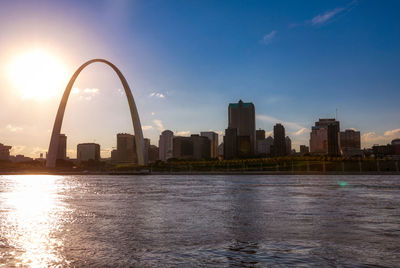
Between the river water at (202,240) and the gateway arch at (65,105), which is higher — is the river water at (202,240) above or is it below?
below

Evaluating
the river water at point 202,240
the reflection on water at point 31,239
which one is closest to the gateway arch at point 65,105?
the reflection on water at point 31,239

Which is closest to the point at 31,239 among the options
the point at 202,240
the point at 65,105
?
the point at 202,240

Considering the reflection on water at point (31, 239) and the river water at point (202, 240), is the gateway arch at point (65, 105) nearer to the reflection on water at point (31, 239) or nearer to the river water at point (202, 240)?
the reflection on water at point (31, 239)

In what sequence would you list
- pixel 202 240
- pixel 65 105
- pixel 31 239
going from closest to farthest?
pixel 202 240 → pixel 31 239 → pixel 65 105

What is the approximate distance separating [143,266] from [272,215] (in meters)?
8.82

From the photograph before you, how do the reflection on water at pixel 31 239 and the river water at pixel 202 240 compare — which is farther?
the reflection on water at pixel 31 239

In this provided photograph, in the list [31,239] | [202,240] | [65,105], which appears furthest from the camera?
[65,105]

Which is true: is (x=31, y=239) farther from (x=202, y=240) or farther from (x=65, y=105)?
(x=65, y=105)

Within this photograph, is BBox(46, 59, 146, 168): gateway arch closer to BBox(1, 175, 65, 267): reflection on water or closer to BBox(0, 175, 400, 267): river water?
BBox(1, 175, 65, 267): reflection on water

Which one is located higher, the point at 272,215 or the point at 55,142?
the point at 55,142

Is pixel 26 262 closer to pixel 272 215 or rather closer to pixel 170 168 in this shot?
pixel 272 215

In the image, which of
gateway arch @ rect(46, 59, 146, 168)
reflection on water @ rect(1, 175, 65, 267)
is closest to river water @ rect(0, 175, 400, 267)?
reflection on water @ rect(1, 175, 65, 267)

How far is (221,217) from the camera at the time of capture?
1425 centimetres

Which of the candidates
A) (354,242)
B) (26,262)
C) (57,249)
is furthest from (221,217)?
(26,262)
